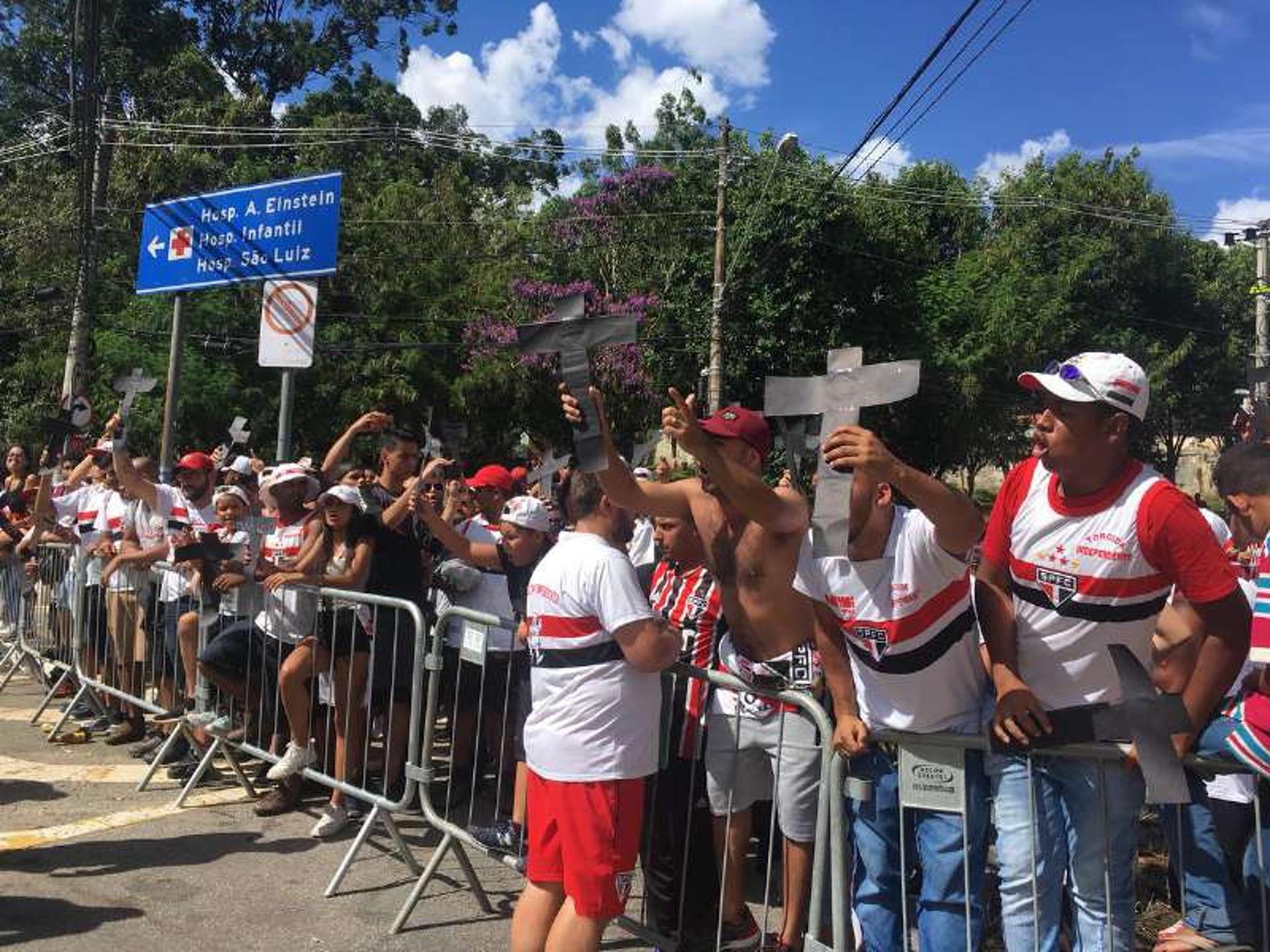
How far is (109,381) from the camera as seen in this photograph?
69.6 ft

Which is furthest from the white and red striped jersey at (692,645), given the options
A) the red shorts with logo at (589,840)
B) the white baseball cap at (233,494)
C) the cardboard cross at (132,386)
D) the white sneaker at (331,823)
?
the cardboard cross at (132,386)

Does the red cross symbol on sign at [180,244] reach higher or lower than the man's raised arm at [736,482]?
higher

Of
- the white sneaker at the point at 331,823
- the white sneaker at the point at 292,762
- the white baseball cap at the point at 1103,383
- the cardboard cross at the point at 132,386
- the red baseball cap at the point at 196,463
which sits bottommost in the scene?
the white sneaker at the point at 331,823

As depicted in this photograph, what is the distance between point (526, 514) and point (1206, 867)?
3354mm

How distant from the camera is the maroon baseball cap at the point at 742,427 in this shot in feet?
11.9

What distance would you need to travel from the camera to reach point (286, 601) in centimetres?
596

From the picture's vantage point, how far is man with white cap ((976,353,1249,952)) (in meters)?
2.80

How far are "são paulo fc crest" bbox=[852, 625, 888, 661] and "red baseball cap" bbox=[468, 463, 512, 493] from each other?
3.96 metres

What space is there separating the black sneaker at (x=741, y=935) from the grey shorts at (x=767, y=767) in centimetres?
39

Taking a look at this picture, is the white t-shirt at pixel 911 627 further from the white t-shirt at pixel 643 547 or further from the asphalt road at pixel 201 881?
the white t-shirt at pixel 643 547

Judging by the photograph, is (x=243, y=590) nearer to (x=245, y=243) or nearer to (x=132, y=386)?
(x=132, y=386)

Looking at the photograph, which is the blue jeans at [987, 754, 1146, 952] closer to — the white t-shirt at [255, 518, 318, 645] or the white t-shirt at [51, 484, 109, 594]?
the white t-shirt at [255, 518, 318, 645]

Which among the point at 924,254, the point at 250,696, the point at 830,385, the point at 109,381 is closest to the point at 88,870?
the point at 250,696

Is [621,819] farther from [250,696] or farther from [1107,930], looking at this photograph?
[250,696]
